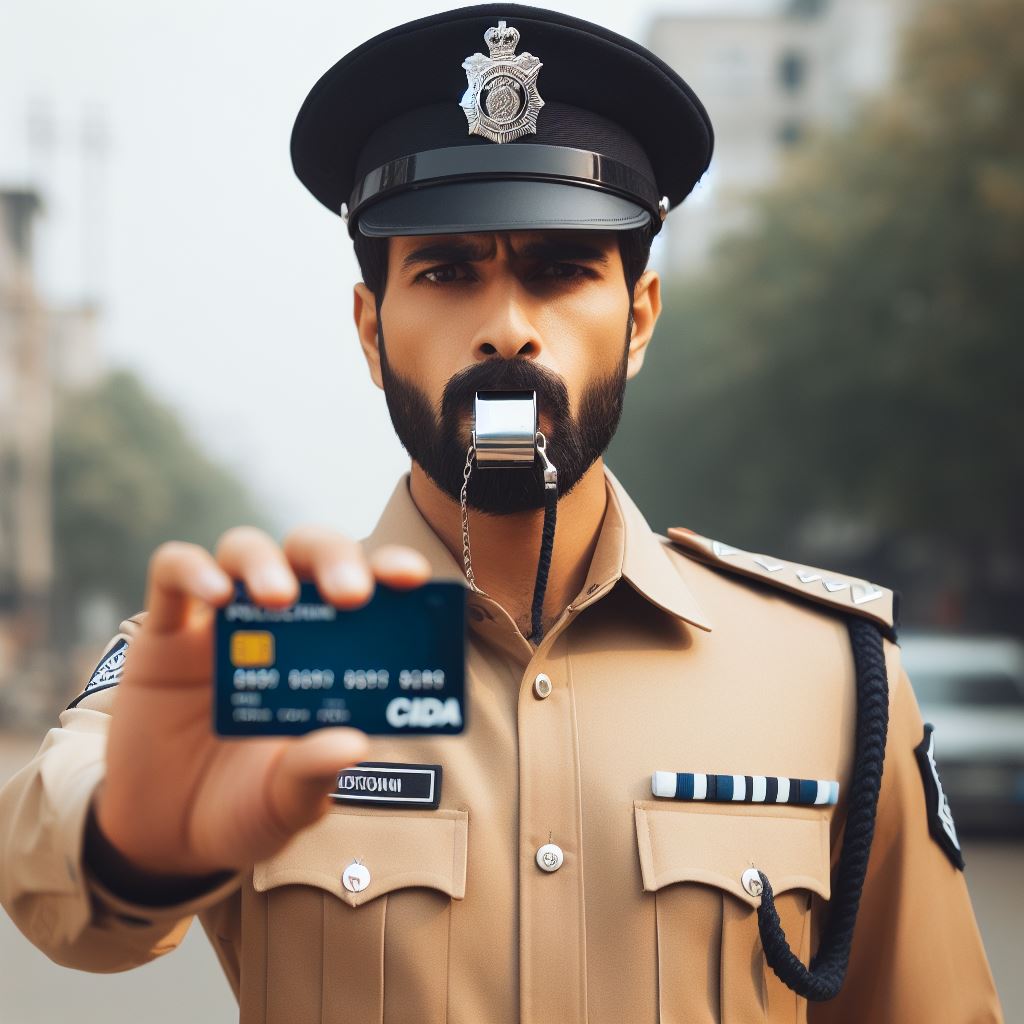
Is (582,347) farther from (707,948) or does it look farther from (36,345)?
(36,345)

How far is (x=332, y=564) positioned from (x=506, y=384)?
2.88 feet

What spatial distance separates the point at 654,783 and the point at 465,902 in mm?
353

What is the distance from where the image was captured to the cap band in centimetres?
242

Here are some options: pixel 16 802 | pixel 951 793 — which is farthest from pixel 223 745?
pixel 951 793

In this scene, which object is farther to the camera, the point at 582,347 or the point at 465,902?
the point at 582,347

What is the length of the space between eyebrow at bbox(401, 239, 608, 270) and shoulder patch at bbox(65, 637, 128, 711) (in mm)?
789

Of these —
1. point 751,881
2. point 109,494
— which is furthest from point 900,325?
point 109,494

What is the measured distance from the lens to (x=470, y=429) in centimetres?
230

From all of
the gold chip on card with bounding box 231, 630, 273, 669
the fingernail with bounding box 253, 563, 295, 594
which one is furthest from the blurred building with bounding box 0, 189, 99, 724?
the fingernail with bounding box 253, 563, 295, 594

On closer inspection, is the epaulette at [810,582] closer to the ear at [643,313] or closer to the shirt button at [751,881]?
the ear at [643,313]

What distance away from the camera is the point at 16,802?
6.33 feet

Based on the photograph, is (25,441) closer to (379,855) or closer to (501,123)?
(501,123)

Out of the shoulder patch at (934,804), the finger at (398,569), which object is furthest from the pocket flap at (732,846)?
the finger at (398,569)

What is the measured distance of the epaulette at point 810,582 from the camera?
2625 millimetres
